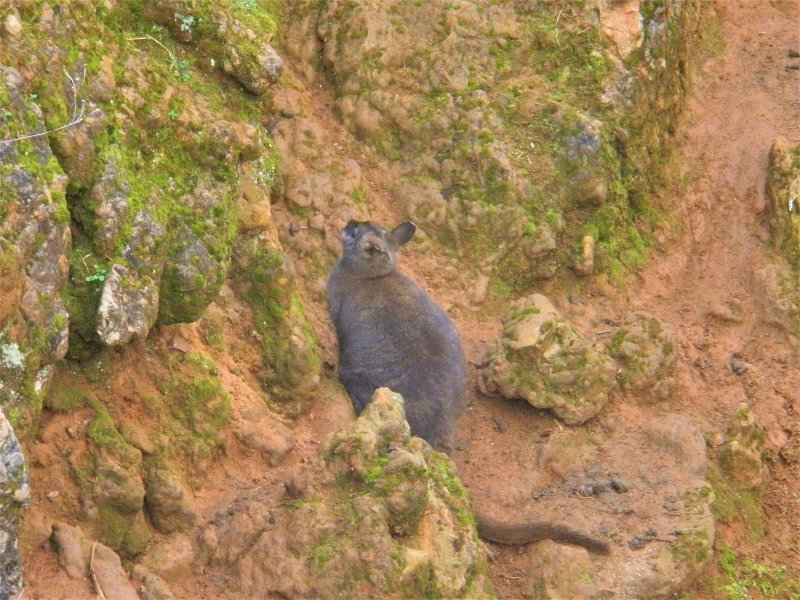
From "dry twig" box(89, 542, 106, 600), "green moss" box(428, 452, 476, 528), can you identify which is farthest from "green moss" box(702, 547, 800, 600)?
"dry twig" box(89, 542, 106, 600)

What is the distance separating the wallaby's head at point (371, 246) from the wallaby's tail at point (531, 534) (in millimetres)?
2319

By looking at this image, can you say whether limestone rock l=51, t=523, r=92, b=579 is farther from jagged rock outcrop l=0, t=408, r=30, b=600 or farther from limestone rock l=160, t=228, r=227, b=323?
limestone rock l=160, t=228, r=227, b=323

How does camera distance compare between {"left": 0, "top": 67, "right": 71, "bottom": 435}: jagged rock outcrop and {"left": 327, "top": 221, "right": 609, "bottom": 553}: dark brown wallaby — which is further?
{"left": 327, "top": 221, "right": 609, "bottom": 553}: dark brown wallaby

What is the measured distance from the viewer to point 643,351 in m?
8.80

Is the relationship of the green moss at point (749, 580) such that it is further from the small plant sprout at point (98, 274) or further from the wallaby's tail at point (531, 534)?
the small plant sprout at point (98, 274)

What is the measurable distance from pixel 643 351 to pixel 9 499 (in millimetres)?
5473

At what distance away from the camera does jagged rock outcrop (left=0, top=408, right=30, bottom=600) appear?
4.78m

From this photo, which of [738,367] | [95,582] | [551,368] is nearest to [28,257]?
[95,582]

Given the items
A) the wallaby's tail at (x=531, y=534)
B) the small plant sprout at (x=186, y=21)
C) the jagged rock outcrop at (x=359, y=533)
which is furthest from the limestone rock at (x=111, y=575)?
the small plant sprout at (x=186, y=21)

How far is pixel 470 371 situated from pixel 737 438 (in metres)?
2.14

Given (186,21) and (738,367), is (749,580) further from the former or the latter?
(186,21)

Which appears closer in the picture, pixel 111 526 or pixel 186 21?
pixel 111 526

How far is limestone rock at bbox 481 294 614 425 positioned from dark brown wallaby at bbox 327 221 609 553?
39cm

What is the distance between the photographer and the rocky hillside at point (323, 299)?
19.2 feet
